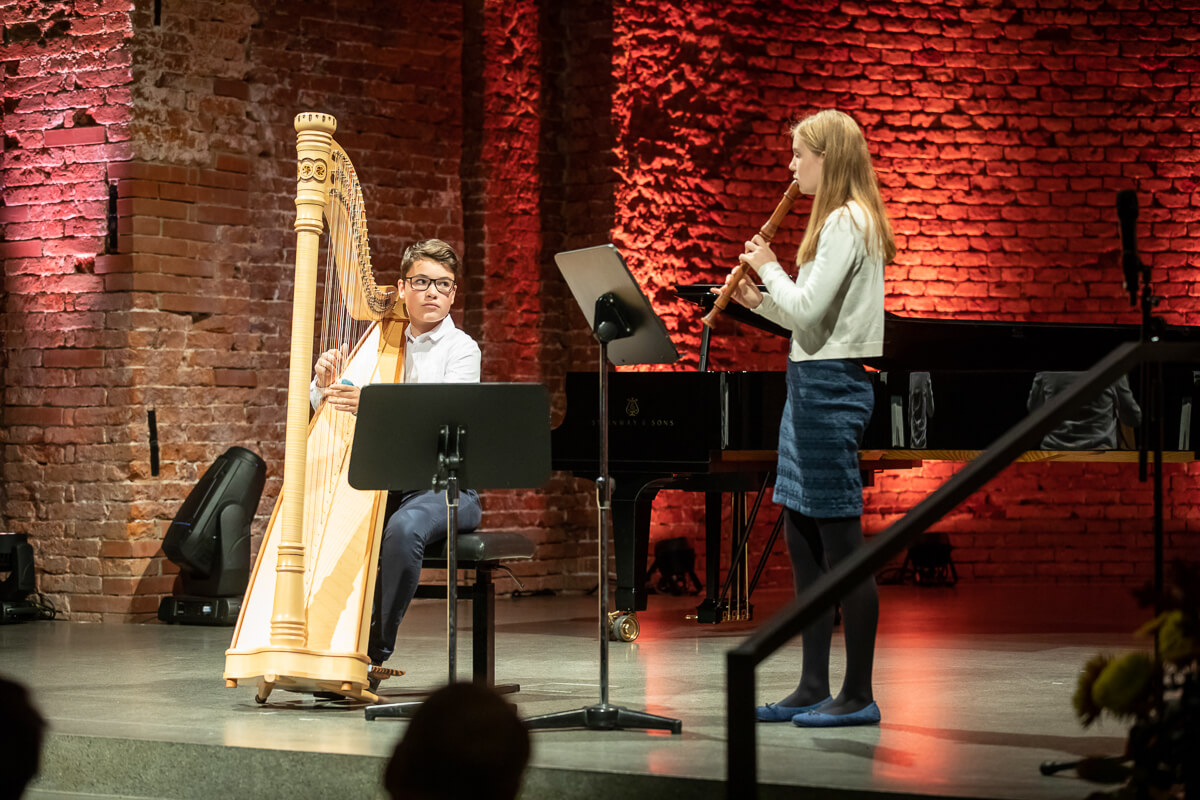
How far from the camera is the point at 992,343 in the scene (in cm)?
614

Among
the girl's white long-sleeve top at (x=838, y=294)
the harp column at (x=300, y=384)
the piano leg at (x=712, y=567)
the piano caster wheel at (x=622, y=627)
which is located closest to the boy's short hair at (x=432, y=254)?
the harp column at (x=300, y=384)

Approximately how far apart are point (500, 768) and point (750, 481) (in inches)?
181

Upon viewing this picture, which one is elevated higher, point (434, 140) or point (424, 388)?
point (434, 140)

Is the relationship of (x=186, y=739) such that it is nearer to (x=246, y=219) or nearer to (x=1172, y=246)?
(x=246, y=219)

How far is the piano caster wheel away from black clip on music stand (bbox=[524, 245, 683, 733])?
1994 mm

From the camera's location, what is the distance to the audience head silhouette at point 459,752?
178 cm

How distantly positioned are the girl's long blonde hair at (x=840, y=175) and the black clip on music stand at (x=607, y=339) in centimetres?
43

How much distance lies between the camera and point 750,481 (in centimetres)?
634

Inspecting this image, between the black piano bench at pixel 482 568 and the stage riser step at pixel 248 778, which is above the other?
the black piano bench at pixel 482 568

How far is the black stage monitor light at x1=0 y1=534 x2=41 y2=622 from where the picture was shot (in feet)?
21.6

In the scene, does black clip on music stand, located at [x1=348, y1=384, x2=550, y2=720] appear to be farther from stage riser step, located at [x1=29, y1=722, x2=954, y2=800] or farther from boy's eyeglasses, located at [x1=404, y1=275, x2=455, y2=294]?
boy's eyeglasses, located at [x1=404, y1=275, x2=455, y2=294]

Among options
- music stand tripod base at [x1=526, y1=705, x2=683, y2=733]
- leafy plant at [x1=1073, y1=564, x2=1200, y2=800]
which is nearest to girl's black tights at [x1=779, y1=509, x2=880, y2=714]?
music stand tripod base at [x1=526, y1=705, x2=683, y2=733]

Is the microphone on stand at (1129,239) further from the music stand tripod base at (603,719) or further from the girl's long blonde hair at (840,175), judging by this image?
the music stand tripod base at (603,719)

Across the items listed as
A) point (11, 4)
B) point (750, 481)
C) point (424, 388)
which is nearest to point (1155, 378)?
point (424, 388)
